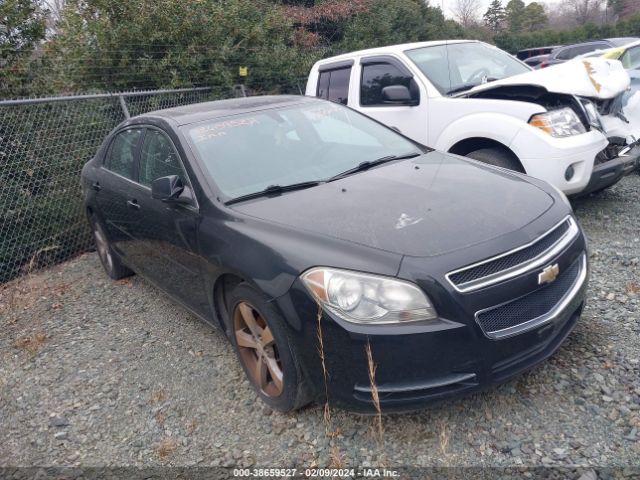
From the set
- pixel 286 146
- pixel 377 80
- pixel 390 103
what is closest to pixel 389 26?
pixel 377 80

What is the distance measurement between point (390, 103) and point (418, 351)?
4194mm

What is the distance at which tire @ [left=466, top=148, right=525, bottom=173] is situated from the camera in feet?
16.1

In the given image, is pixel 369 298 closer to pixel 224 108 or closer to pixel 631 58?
pixel 224 108

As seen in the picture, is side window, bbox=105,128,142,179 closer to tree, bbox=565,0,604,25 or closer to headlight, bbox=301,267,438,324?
headlight, bbox=301,267,438,324

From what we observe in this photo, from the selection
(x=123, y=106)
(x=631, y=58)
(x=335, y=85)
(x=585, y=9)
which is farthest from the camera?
(x=585, y=9)

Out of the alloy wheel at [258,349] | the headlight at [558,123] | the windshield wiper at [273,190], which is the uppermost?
the windshield wiper at [273,190]

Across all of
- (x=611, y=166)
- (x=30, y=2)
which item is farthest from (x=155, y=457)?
(x=30, y=2)

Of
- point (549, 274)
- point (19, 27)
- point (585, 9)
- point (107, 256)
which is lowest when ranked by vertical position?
point (107, 256)

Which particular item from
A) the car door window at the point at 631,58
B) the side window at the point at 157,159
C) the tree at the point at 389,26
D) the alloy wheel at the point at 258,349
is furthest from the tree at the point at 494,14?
the alloy wheel at the point at 258,349

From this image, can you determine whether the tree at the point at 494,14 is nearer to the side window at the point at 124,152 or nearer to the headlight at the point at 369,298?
the side window at the point at 124,152

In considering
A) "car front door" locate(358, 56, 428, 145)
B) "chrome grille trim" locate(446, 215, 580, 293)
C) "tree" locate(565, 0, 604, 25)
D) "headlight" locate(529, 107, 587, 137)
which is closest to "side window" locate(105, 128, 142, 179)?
"car front door" locate(358, 56, 428, 145)

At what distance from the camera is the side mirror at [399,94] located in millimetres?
5688

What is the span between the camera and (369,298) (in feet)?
7.82

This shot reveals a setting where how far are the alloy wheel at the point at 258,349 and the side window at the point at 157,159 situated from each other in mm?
987
